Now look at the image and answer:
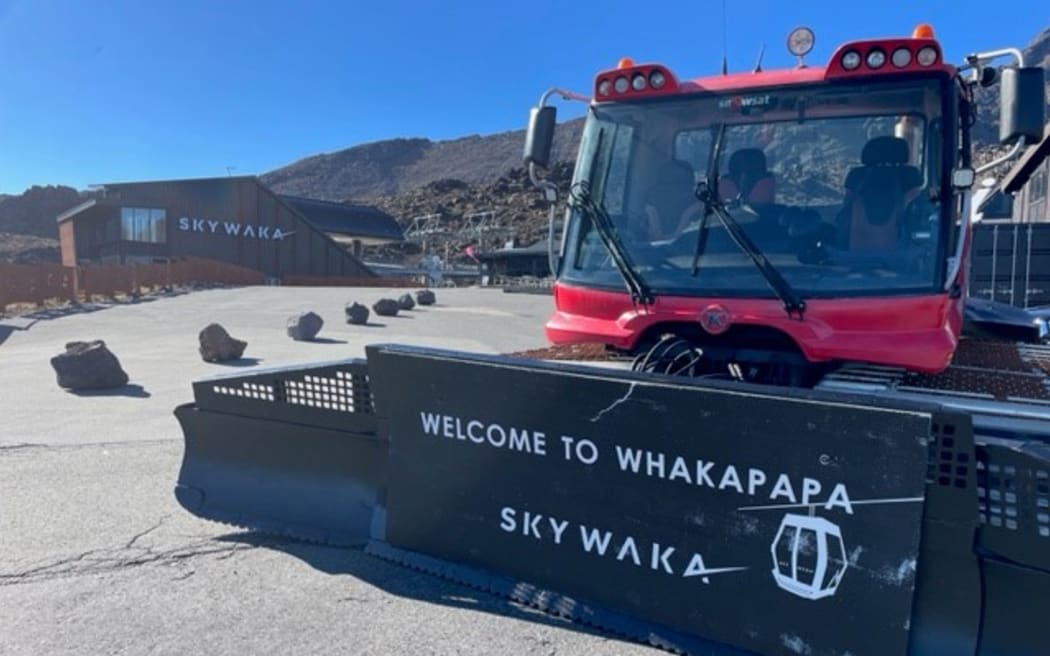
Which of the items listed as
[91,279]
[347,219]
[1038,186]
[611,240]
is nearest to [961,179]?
[611,240]

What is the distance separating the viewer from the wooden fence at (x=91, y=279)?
23.0 metres

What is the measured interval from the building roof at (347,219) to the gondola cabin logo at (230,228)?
10830 mm

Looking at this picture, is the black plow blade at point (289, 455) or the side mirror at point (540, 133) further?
the side mirror at point (540, 133)

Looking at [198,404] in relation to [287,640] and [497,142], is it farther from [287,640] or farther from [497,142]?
[497,142]

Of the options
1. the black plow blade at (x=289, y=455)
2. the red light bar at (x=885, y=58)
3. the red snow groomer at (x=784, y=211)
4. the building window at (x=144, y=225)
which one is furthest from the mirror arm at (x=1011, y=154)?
the building window at (x=144, y=225)

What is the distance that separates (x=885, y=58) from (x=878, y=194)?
655 millimetres

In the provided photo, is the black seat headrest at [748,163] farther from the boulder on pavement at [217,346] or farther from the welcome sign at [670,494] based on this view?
the boulder on pavement at [217,346]

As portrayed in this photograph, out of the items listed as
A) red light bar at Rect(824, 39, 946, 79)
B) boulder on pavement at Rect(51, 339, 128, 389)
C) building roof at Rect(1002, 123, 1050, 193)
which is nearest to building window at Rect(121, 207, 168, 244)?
boulder on pavement at Rect(51, 339, 128, 389)

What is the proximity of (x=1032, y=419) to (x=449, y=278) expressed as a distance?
6065cm

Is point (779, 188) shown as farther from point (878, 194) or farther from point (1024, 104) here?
point (1024, 104)

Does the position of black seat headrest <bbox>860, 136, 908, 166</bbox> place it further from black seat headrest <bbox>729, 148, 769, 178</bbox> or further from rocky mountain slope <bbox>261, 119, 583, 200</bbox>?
rocky mountain slope <bbox>261, 119, 583, 200</bbox>

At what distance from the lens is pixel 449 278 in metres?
62.5

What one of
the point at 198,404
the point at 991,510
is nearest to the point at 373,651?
the point at 198,404

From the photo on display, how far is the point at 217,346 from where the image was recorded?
1183cm
